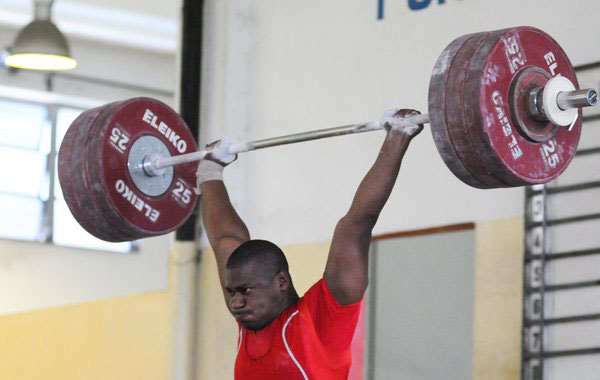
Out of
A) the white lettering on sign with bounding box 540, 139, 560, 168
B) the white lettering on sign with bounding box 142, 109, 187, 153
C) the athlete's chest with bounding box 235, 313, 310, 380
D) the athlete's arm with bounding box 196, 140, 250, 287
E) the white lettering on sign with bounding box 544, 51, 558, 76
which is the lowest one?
the athlete's chest with bounding box 235, 313, 310, 380

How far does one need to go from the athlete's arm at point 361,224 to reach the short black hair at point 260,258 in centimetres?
16

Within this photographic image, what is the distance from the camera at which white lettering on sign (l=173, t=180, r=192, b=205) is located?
12.9 ft

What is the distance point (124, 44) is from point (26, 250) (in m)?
1.54

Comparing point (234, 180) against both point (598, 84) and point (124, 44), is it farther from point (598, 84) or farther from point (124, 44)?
point (124, 44)

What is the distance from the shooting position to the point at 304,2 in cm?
514

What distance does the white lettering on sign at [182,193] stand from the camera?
3.92 m

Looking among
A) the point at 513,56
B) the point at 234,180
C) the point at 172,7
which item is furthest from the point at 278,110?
the point at 172,7

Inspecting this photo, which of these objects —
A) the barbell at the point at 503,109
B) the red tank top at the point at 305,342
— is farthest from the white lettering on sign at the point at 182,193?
the red tank top at the point at 305,342

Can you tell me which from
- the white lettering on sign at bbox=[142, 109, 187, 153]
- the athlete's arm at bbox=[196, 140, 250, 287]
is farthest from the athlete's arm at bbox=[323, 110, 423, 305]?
the white lettering on sign at bbox=[142, 109, 187, 153]

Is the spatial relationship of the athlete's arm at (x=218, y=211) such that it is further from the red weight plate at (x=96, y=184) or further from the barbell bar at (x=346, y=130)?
the red weight plate at (x=96, y=184)

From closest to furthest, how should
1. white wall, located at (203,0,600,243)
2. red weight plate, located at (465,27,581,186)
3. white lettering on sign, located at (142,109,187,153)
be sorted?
red weight plate, located at (465,27,581,186) → white lettering on sign, located at (142,109,187,153) → white wall, located at (203,0,600,243)

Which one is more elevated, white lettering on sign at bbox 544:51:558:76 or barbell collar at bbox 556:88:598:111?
white lettering on sign at bbox 544:51:558:76

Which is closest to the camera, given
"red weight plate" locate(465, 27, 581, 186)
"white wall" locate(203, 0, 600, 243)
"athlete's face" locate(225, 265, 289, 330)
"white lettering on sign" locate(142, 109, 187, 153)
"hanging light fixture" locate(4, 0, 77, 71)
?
"red weight plate" locate(465, 27, 581, 186)

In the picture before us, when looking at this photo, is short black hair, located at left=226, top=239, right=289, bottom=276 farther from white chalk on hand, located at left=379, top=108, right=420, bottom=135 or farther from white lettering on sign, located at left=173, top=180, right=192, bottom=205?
white lettering on sign, located at left=173, top=180, right=192, bottom=205
